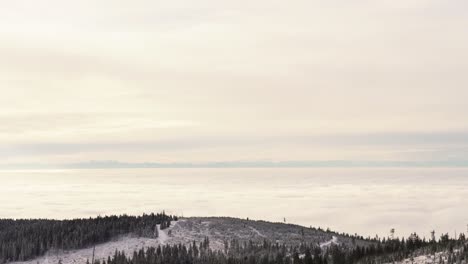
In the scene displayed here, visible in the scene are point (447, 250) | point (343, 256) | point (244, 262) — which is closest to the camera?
point (447, 250)

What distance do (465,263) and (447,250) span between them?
1208 centimetres

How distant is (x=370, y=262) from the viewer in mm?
156000

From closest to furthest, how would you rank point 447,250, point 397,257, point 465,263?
point 465,263 < point 447,250 < point 397,257

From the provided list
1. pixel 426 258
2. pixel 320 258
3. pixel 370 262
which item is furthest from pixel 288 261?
pixel 426 258

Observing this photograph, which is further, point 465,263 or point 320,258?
point 320,258

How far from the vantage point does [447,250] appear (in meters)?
134

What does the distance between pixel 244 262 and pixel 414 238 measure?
59.2 meters

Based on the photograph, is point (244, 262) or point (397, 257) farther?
point (244, 262)

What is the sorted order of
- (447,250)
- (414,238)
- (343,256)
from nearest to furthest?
(447,250), (414,238), (343,256)

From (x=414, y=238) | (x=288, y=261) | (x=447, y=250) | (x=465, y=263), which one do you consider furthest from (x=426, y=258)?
(x=288, y=261)

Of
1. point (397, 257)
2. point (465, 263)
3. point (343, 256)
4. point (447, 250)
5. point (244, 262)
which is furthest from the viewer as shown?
point (244, 262)

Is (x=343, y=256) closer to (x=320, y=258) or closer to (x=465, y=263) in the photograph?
(x=320, y=258)

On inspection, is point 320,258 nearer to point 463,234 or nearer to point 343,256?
point 343,256

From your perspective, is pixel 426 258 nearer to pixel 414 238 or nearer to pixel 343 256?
pixel 414 238
